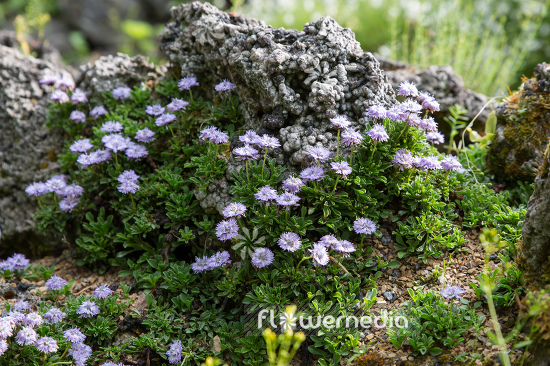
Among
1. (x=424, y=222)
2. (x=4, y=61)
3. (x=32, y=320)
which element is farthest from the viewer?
(x=4, y=61)

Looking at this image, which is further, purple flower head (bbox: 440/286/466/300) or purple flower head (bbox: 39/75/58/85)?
purple flower head (bbox: 39/75/58/85)

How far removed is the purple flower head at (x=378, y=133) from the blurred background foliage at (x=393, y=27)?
2361 millimetres

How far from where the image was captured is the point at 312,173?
3.08 m

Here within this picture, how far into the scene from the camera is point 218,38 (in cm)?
378

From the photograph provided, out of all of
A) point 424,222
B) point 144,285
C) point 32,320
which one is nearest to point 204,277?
point 144,285

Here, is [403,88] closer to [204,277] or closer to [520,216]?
[520,216]

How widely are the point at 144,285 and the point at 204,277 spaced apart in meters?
0.45

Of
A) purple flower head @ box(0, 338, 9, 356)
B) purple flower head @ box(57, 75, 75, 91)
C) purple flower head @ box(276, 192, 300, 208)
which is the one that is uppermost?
purple flower head @ box(57, 75, 75, 91)

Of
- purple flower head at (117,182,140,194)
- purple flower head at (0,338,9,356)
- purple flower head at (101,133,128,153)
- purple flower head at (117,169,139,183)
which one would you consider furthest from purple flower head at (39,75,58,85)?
purple flower head at (0,338,9,356)

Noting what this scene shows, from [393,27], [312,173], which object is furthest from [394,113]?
[393,27]

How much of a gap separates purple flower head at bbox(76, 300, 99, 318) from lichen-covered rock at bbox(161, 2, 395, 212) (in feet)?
5.27

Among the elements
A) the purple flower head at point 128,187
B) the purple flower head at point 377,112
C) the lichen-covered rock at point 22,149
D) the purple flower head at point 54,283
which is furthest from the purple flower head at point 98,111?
the purple flower head at point 377,112

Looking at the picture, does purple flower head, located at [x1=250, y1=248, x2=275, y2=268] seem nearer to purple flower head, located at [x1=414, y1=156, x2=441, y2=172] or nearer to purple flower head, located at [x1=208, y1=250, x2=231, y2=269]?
purple flower head, located at [x1=208, y1=250, x2=231, y2=269]

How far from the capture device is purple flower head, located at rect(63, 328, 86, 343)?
2.86m
